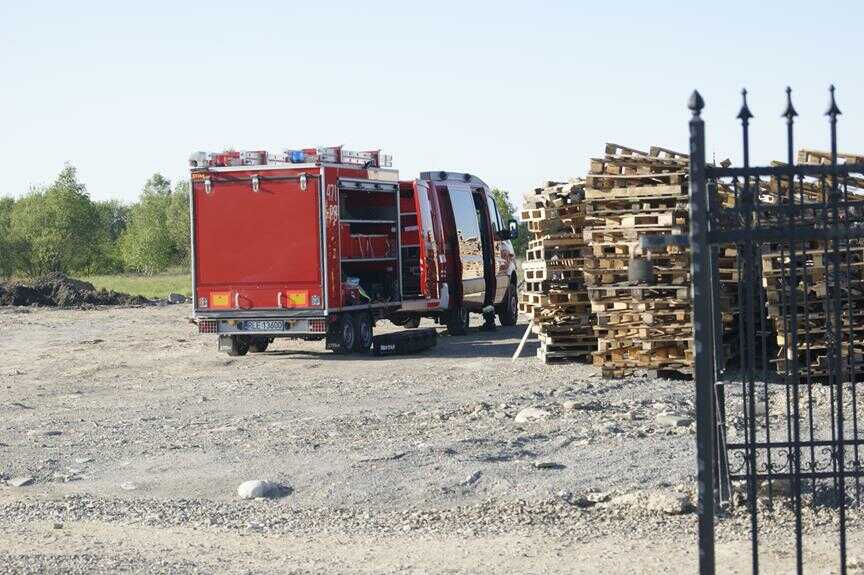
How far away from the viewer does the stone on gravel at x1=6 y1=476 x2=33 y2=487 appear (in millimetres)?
10133

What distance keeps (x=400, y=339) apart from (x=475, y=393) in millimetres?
5283

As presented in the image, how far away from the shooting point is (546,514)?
27.3 ft

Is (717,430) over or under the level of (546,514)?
over

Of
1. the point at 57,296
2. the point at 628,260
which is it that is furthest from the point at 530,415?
the point at 57,296

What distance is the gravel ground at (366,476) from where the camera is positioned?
7.53 m

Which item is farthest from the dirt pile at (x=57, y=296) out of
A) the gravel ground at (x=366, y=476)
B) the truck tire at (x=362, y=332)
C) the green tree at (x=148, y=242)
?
the green tree at (x=148, y=242)

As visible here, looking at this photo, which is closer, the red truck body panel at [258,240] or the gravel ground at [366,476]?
the gravel ground at [366,476]

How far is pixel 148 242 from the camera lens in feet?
333

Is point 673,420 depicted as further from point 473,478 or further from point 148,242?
point 148,242

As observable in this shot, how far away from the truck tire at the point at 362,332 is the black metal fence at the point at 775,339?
6.81 metres

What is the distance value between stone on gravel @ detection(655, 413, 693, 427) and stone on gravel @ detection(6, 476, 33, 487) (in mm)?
5551

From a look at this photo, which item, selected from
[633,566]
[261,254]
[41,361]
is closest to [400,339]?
[261,254]

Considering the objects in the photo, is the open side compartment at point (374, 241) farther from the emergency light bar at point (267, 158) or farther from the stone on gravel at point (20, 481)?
the stone on gravel at point (20, 481)

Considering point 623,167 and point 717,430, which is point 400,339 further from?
point 717,430
